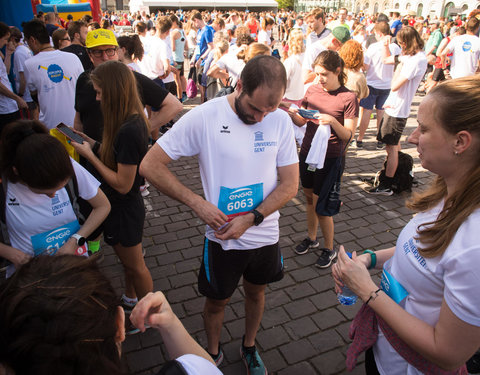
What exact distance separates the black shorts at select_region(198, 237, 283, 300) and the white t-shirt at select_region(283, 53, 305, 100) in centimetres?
384

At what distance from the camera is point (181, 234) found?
426 centimetres

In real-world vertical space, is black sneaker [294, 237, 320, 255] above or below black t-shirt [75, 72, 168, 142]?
below

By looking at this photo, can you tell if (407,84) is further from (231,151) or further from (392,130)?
(231,151)

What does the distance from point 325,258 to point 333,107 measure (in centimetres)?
158

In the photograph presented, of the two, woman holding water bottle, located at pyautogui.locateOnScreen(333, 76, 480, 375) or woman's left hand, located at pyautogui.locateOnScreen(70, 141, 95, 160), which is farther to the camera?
woman's left hand, located at pyautogui.locateOnScreen(70, 141, 95, 160)

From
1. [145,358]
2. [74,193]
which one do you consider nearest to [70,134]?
[74,193]

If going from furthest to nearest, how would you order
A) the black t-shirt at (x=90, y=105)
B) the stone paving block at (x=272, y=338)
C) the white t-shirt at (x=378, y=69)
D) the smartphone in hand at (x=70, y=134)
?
the white t-shirt at (x=378, y=69), the black t-shirt at (x=90, y=105), the stone paving block at (x=272, y=338), the smartphone in hand at (x=70, y=134)

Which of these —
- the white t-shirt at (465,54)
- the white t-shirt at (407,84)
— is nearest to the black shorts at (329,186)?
the white t-shirt at (407,84)

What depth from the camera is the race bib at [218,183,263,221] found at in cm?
210

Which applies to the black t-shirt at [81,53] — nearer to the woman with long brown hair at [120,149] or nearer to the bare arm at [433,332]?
the woman with long brown hair at [120,149]

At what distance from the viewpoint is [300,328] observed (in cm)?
297

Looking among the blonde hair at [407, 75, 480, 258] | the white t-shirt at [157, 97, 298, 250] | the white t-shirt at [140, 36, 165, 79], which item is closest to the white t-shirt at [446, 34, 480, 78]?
the white t-shirt at [140, 36, 165, 79]

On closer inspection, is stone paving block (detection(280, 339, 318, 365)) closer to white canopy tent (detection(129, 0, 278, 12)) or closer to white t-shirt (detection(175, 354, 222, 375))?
white t-shirt (detection(175, 354, 222, 375))

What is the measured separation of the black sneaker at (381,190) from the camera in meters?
5.25
